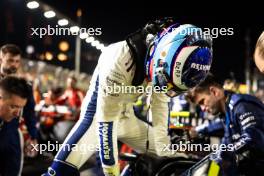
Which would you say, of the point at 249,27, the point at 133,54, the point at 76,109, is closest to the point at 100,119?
the point at 133,54

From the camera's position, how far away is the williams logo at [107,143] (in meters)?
2.09

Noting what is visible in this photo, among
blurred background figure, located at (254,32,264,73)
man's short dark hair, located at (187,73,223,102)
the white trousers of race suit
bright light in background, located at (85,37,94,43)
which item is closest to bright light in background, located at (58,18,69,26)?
bright light in background, located at (85,37,94,43)

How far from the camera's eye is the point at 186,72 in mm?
2027

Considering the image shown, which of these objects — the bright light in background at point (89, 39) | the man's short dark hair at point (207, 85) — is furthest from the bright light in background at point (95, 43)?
the man's short dark hair at point (207, 85)

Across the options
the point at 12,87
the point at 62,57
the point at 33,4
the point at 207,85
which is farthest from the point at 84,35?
the point at 62,57

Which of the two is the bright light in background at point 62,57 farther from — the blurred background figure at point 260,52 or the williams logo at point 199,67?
the blurred background figure at point 260,52

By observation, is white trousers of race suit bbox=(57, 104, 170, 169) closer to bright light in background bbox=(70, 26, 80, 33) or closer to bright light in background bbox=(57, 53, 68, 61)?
bright light in background bbox=(70, 26, 80, 33)

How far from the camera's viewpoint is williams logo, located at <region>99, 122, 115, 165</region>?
6.86ft

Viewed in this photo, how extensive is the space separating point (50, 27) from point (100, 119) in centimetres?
76

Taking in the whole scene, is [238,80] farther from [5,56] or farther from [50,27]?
[50,27]

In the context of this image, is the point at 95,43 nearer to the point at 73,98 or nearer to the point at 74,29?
the point at 74,29

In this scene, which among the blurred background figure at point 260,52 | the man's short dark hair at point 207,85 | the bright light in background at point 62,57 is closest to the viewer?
the blurred background figure at point 260,52

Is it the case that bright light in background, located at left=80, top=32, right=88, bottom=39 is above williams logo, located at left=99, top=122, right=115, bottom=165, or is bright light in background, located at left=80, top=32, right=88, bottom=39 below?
above

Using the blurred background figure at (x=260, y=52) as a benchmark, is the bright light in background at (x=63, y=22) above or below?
above
